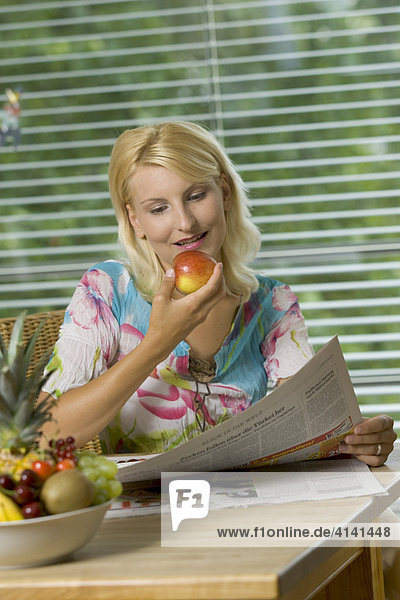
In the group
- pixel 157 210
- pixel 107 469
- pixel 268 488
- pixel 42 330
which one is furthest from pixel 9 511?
pixel 42 330

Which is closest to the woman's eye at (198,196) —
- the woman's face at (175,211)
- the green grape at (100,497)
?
the woman's face at (175,211)

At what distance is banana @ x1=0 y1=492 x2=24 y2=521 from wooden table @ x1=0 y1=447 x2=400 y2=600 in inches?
2.2

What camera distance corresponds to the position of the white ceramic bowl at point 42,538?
0.79 m

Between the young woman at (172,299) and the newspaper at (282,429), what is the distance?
0.35 metres

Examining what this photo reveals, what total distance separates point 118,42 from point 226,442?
2376 mm

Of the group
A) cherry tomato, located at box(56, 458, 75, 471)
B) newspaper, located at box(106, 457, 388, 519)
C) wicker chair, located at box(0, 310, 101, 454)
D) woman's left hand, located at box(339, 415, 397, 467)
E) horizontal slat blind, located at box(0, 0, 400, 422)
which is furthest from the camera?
horizontal slat blind, located at box(0, 0, 400, 422)

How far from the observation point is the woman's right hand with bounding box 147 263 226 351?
53.8 inches

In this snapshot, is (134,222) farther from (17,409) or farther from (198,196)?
(17,409)

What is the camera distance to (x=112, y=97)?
3184 millimetres

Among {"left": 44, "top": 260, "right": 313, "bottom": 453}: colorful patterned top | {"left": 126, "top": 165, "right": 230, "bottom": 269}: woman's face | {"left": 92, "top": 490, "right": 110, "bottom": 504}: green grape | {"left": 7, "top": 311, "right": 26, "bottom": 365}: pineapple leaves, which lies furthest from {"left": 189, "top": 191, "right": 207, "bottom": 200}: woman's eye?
{"left": 92, "top": 490, "right": 110, "bottom": 504}: green grape

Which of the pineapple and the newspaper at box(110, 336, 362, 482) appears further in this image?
the newspaper at box(110, 336, 362, 482)

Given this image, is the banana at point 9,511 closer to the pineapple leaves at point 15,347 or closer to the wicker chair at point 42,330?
the pineapple leaves at point 15,347

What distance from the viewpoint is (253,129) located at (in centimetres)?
305

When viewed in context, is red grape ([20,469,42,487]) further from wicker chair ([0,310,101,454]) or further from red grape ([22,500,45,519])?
wicker chair ([0,310,101,454])
